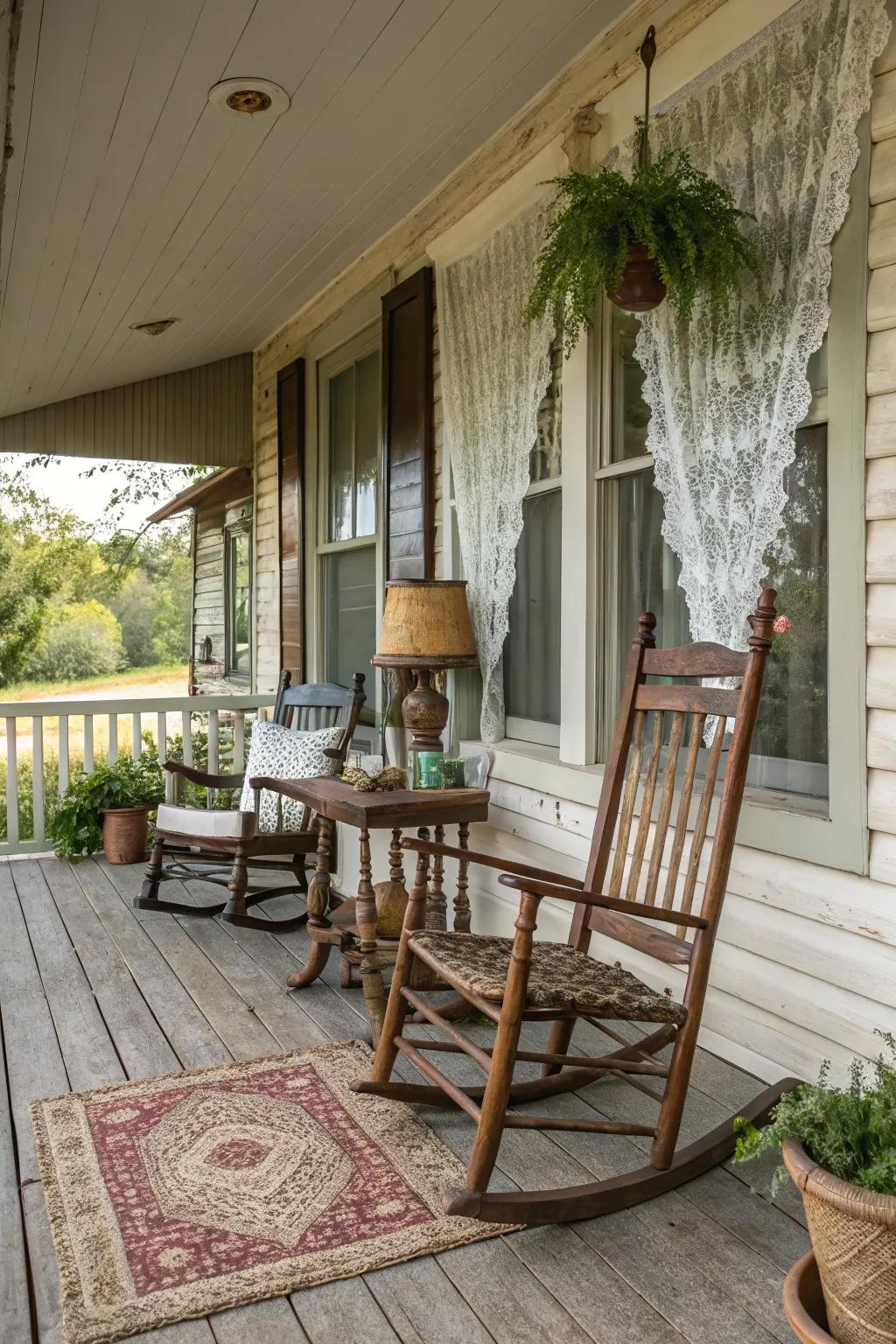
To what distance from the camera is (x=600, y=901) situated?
1.90 meters

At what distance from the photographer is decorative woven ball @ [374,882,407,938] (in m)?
3.06

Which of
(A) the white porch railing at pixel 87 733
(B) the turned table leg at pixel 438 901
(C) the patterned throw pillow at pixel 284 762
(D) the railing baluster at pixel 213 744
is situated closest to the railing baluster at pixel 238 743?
(A) the white porch railing at pixel 87 733

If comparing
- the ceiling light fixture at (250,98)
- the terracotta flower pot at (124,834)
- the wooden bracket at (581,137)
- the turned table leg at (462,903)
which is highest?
the ceiling light fixture at (250,98)

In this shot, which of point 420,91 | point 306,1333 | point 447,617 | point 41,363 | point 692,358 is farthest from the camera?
point 41,363

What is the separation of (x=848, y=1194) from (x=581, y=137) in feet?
8.99

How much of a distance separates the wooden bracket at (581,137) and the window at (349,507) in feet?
5.33

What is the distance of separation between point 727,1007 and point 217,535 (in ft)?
18.8

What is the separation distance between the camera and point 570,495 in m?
3.02

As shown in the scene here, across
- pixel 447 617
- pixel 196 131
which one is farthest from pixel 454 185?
pixel 447 617

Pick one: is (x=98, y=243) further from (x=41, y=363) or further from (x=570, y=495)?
(x=570, y=495)

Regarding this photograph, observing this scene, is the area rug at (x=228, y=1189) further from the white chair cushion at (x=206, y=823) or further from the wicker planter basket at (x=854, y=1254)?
the white chair cushion at (x=206, y=823)

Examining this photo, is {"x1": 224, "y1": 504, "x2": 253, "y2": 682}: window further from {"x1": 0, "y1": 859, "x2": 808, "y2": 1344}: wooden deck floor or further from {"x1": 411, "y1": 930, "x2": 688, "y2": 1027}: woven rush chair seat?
{"x1": 411, "y1": 930, "x2": 688, "y2": 1027}: woven rush chair seat

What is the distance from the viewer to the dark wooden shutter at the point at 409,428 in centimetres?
384

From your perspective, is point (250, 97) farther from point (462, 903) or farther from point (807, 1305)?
point (807, 1305)
